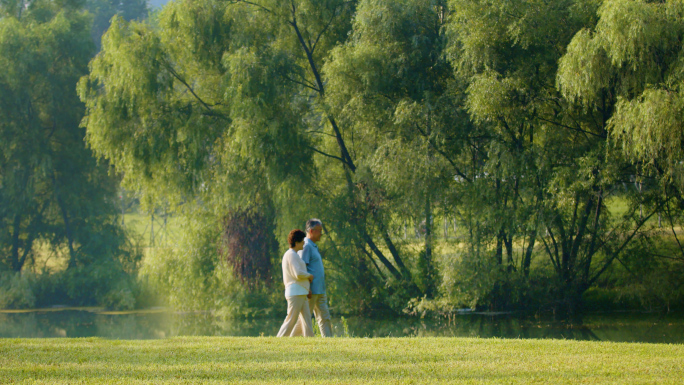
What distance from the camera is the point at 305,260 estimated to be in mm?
8688

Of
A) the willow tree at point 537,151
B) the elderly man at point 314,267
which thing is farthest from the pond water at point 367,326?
the elderly man at point 314,267

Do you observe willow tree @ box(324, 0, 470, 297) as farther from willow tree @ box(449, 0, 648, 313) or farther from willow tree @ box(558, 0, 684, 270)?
willow tree @ box(558, 0, 684, 270)

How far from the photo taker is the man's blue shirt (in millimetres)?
8695

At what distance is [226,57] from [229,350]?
12.0 metres

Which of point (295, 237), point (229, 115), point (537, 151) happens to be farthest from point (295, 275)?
point (229, 115)

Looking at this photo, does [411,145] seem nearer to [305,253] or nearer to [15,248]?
[305,253]

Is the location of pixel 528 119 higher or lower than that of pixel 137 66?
lower

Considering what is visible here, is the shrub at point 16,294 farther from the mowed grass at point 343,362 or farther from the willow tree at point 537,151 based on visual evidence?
the willow tree at point 537,151

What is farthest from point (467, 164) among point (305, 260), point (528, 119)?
point (305, 260)

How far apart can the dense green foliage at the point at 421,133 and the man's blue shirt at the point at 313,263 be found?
24.7 ft

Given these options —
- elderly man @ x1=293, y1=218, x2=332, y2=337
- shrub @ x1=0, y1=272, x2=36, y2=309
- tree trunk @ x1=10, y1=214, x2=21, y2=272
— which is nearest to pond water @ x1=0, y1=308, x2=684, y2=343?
shrub @ x1=0, y1=272, x2=36, y2=309

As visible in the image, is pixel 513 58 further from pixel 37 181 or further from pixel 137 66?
pixel 37 181

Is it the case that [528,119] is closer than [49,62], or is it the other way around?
[528,119]

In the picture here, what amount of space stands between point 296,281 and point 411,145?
873 centimetres
